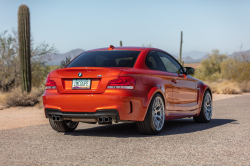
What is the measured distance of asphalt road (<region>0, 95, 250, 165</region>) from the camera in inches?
201

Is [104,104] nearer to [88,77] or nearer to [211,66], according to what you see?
[88,77]

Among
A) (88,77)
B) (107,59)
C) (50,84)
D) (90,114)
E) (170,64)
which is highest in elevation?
(107,59)

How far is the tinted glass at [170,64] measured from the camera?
8275 mm

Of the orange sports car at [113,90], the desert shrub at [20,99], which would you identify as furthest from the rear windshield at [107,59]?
Result: the desert shrub at [20,99]

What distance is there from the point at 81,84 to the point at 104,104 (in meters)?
0.55

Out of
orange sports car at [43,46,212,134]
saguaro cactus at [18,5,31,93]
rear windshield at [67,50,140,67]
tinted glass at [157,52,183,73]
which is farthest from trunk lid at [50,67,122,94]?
saguaro cactus at [18,5,31,93]

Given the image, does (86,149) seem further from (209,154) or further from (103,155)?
(209,154)

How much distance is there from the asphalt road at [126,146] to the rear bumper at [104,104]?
0.48 m

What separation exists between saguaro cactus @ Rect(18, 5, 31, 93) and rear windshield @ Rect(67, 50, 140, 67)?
9.03 m

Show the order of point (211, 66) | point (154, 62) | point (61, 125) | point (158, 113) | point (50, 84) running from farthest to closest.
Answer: point (211, 66)
point (154, 62)
point (61, 125)
point (158, 113)
point (50, 84)

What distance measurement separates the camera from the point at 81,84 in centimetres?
656

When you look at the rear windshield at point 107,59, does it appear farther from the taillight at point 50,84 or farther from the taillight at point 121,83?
the taillight at point 50,84

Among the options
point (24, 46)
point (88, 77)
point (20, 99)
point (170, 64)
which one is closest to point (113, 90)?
point (88, 77)

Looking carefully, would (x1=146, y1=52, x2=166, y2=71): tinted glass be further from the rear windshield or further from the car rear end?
the car rear end
